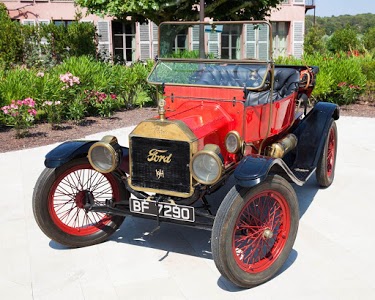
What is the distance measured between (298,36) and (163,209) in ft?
73.8

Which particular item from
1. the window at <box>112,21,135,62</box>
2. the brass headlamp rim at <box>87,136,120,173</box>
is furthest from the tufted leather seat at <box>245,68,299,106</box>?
the window at <box>112,21,135,62</box>

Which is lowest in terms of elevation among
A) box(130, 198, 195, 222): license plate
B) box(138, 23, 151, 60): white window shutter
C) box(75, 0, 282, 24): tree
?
box(130, 198, 195, 222): license plate

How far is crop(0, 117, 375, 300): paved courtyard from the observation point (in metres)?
3.28

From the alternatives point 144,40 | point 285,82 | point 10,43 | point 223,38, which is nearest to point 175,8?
point 10,43

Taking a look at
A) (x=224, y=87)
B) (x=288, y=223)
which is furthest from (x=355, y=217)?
(x=224, y=87)

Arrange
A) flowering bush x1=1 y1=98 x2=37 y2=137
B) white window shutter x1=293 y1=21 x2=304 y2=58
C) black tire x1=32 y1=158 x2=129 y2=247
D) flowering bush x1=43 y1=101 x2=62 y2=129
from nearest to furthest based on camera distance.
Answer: black tire x1=32 y1=158 x2=129 y2=247 < flowering bush x1=1 y1=98 x2=37 y2=137 < flowering bush x1=43 y1=101 x2=62 y2=129 < white window shutter x1=293 y1=21 x2=304 y2=58

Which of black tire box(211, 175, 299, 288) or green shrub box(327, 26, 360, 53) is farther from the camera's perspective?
green shrub box(327, 26, 360, 53)

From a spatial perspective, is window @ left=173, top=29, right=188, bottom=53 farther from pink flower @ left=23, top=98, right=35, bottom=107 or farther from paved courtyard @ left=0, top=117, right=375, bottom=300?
pink flower @ left=23, top=98, right=35, bottom=107

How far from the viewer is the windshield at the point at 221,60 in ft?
13.2

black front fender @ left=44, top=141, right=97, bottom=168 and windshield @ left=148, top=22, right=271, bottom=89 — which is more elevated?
windshield @ left=148, top=22, right=271, bottom=89

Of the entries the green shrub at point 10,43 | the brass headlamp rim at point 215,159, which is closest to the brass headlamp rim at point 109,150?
the brass headlamp rim at point 215,159

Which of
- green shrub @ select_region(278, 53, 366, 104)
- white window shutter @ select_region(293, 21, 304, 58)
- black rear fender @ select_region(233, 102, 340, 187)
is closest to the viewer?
black rear fender @ select_region(233, 102, 340, 187)

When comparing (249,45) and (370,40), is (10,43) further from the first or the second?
(370,40)

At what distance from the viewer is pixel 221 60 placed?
14.1 feet
